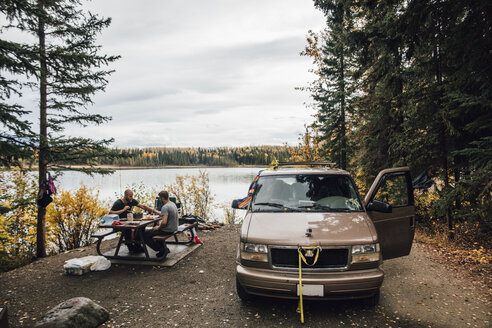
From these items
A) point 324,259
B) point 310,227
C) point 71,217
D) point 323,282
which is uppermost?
point 310,227

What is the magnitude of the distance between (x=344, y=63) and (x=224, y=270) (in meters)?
13.6

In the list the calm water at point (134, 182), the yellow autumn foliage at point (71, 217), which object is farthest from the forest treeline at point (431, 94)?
the yellow autumn foliage at point (71, 217)

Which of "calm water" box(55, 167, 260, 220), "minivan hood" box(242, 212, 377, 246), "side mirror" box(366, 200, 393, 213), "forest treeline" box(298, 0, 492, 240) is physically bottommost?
"calm water" box(55, 167, 260, 220)

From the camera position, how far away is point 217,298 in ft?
14.7

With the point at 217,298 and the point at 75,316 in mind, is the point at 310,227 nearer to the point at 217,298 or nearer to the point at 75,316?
the point at 217,298

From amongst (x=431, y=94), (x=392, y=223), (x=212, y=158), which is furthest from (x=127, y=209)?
(x=212, y=158)

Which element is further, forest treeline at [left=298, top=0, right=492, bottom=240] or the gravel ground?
forest treeline at [left=298, top=0, right=492, bottom=240]

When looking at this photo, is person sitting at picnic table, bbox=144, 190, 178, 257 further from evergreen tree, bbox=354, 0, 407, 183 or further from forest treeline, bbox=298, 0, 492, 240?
evergreen tree, bbox=354, 0, 407, 183

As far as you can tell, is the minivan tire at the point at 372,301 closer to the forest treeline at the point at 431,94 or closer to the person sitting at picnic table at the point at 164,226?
the forest treeline at the point at 431,94

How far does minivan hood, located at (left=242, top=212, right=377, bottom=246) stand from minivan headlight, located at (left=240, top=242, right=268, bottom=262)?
73 mm

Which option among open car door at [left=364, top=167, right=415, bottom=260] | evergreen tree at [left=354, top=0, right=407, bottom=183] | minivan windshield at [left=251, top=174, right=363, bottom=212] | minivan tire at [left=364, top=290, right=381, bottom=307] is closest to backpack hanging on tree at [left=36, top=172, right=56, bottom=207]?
minivan windshield at [left=251, top=174, right=363, bottom=212]

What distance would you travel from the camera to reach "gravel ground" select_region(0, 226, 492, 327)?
3.77 m

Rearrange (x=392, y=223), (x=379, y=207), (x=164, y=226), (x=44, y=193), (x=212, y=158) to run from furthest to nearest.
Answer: (x=212, y=158)
(x=44, y=193)
(x=164, y=226)
(x=392, y=223)
(x=379, y=207)

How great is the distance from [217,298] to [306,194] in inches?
89.1
